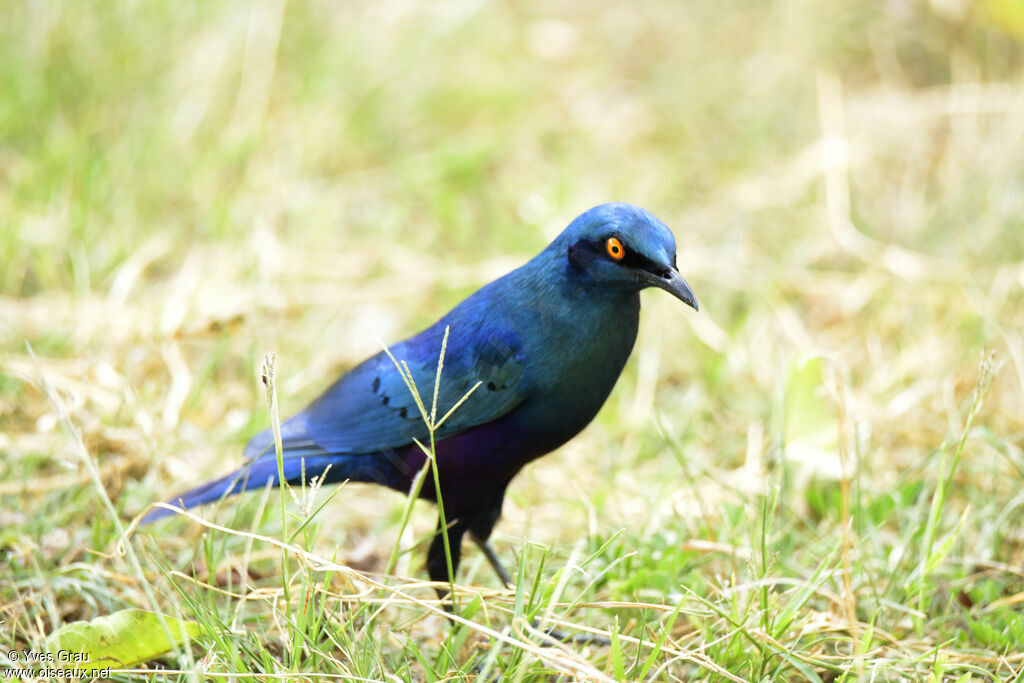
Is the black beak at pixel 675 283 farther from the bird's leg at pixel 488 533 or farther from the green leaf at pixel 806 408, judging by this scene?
the green leaf at pixel 806 408

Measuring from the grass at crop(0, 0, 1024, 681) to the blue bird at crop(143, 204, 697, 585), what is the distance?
0.57 ft

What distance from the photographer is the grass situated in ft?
7.88

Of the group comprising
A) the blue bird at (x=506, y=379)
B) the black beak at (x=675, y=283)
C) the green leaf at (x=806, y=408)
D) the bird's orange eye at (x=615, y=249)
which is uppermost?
the bird's orange eye at (x=615, y=249)

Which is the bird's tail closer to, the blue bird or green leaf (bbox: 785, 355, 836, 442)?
the blue bird

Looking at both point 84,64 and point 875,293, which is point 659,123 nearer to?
point 875,293

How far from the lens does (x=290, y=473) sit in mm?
2781

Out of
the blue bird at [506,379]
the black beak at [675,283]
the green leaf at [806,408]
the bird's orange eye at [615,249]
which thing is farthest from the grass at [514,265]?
the bird's orange eye at [615,249]

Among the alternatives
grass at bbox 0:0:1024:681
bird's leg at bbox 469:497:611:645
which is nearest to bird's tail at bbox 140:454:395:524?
grass at bbox 0:0:1024:681

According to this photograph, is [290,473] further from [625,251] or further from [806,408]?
[806,408]

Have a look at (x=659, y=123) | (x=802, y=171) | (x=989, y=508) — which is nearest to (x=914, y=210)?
(x=802, y=171)

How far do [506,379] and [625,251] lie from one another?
43 cm

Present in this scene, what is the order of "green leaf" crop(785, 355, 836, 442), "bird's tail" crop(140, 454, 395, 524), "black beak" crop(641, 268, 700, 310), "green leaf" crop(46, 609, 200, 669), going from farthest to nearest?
"green leaf" crop(785, 355, 836, 442) → "bird's tail" crop(140, 454, 395, 524) → "black beak" crop(641, 268, 700, 310) → "green leaf" crop(46, 609, 200, 669)

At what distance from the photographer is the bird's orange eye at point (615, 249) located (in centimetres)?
238

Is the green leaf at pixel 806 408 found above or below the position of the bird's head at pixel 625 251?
below
